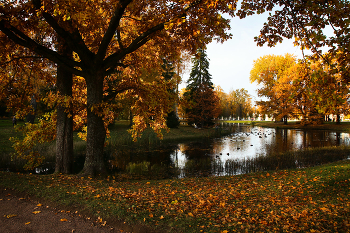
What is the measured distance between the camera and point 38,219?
172 inches

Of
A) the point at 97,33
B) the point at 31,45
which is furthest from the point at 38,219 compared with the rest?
the point at 97,33

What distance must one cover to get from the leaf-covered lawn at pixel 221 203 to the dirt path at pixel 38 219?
0.24m

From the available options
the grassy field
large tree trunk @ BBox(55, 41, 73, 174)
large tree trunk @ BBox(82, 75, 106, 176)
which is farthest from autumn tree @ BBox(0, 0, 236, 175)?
the grassy field

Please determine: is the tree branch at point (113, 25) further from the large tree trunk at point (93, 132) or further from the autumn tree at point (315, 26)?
the autumn tree at point (315, 26)

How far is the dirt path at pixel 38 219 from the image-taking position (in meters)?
4.07

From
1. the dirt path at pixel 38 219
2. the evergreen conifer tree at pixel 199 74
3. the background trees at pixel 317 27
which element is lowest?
the dirt path at pixel 38 219

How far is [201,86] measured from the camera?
117ft

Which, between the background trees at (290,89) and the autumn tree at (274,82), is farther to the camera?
the autumn tree at (274,82)

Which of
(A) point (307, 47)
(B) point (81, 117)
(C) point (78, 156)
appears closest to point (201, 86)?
(C) point (78, 156)

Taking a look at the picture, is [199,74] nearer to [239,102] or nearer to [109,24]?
[109,24]

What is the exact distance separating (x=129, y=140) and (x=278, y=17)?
53.2 feet

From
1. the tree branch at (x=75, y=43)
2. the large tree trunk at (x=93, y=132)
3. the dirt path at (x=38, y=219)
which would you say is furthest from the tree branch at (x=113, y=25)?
the dirt path at (x=38, y=219)

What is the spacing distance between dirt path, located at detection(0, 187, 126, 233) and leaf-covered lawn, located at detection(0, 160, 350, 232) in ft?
0.79

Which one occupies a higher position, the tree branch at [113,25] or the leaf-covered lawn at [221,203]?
the tree branch at [113,25]
